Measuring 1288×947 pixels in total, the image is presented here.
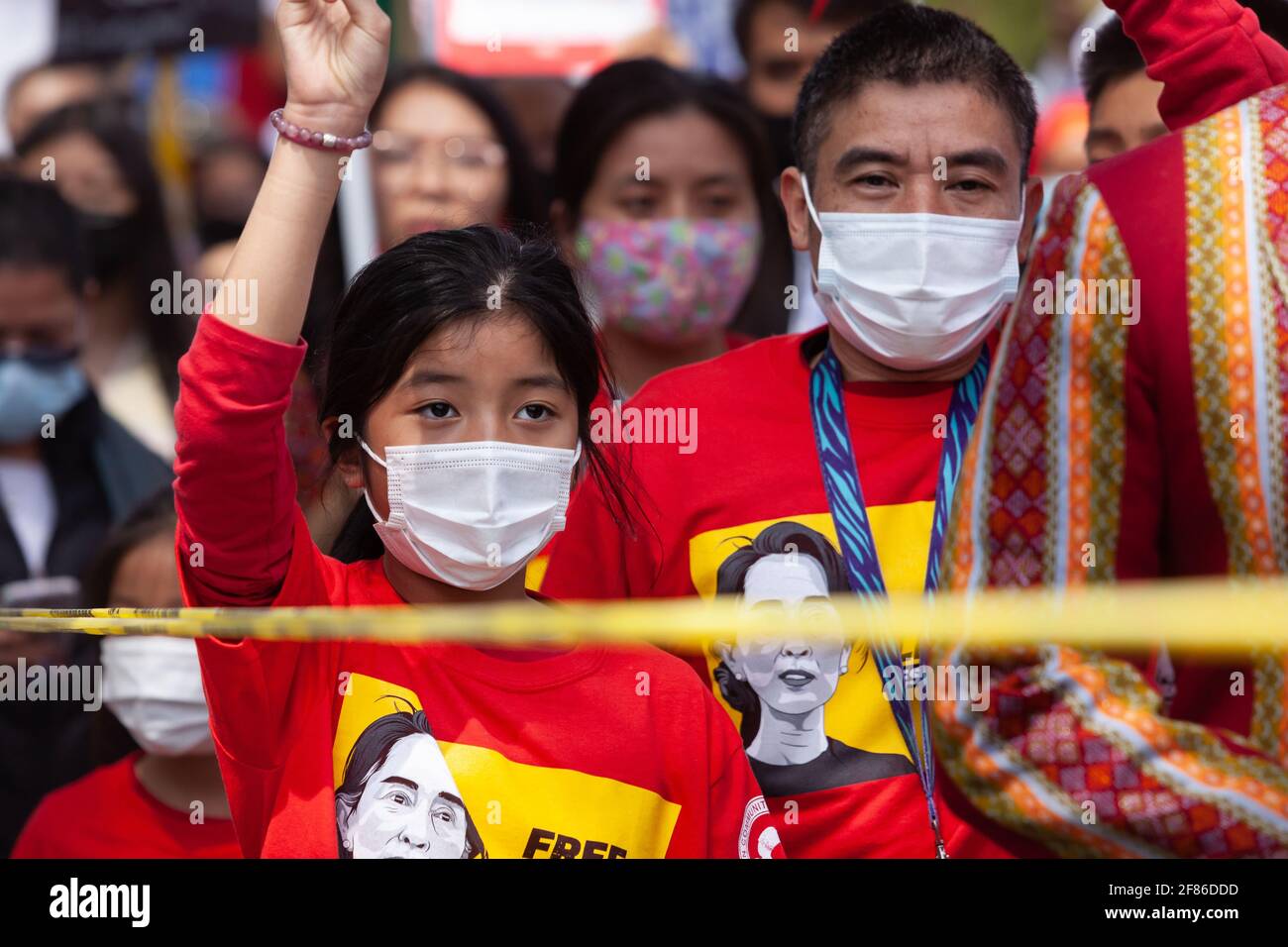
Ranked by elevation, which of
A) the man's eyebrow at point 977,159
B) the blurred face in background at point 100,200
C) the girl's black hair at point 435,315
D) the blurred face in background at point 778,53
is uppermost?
the blurred face in background at point 778,53

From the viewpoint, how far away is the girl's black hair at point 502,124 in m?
5.44

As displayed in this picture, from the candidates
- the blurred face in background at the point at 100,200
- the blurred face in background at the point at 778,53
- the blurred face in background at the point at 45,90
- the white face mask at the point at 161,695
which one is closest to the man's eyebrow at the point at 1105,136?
the blurred face in background at the point at 778,53

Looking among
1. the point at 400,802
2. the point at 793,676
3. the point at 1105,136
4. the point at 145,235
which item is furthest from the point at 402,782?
the point at 145,235

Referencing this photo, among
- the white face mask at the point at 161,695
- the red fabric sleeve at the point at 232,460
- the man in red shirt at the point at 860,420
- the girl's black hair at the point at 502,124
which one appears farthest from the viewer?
the girl's black hair at the point at 502,124

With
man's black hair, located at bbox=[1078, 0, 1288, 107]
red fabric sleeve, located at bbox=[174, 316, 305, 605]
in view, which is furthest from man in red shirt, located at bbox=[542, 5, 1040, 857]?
man's black hair, located at bbox=[1078, 0, 1288, 107]

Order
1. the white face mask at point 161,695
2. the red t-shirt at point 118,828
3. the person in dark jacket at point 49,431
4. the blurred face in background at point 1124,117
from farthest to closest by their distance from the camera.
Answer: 1. the person in dark jacket at point 49,431
2. the blurred face in background at point 1124,117
3. the white face mask at point 161,695
4. the red t-shirt at point 118,828

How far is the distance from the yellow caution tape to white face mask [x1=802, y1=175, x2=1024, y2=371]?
56cm

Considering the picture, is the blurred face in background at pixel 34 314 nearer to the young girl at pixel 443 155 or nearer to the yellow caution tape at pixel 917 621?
the young girl at pixel 443 155

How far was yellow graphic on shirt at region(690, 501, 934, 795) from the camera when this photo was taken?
9.48ft

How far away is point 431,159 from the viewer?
561cm

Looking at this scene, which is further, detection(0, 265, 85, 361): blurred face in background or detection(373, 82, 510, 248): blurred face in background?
detection(373, 82, 510, 248): blurred face in background

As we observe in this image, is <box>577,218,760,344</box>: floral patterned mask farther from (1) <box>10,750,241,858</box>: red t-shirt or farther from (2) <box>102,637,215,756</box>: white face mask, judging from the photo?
(1) <box>10,750,241,858</box>: red t-shirt

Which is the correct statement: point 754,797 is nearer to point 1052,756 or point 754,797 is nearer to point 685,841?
point 685,841

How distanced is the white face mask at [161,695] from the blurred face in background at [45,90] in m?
3.68
